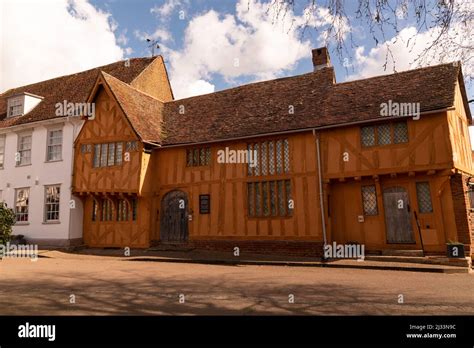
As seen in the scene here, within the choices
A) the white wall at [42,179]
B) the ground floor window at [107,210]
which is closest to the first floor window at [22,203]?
the white wall at [42,179]

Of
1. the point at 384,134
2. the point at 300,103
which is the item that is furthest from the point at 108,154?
the point at 384,134

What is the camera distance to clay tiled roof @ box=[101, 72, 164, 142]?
16745 mm

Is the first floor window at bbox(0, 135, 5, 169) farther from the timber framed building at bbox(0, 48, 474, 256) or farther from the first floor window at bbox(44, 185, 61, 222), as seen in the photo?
the timber framed building at bbox(0, 48, 474, 256)

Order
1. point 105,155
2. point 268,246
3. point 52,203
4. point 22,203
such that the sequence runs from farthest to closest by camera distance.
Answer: point 22,203, point 52,203, point 105,155, point 268,246

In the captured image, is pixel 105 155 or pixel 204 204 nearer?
pixel 204 204

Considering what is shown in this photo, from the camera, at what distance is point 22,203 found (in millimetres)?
19094

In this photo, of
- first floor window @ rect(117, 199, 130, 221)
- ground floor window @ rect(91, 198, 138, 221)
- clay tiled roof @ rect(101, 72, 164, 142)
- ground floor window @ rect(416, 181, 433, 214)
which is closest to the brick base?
ground floor window @ rect(91, 198, 138, 221)

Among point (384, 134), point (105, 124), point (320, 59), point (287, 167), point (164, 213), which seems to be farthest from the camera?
point (320, 59)

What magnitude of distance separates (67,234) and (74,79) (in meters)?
10.6

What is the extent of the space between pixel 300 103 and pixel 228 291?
1048 centimetres

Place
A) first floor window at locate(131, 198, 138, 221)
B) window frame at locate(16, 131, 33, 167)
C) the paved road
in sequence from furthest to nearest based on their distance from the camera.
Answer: window frame at locate(16, 131, 33, 167) → first floor window at locate(131, 198, 138, 221) → the paved road

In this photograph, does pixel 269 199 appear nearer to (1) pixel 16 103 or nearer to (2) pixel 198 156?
(2) pixel 198 156

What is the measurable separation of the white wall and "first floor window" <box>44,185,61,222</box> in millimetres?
229

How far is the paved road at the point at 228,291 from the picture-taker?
19.2 feet
